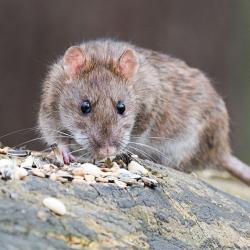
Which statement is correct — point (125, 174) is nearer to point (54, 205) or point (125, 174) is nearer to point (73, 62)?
point (54, 205)

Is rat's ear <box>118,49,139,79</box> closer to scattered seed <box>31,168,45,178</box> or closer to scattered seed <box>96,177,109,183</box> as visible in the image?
scattered seed <box>96,177,109,183</box>

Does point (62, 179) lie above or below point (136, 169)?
above

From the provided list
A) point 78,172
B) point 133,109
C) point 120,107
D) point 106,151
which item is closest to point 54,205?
point 78,172

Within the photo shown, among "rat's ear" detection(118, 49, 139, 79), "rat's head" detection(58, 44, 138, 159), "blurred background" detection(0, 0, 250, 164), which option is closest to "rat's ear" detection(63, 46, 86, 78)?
"rat's head" detection(58, 44, 138, 159)

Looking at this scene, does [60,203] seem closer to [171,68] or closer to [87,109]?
[87,109]

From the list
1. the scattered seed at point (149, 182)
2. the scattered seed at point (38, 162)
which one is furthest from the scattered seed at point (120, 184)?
the scattered seed at point (38, 162)

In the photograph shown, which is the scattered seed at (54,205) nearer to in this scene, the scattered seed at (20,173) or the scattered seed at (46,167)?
the scattered seed at (20,173)
